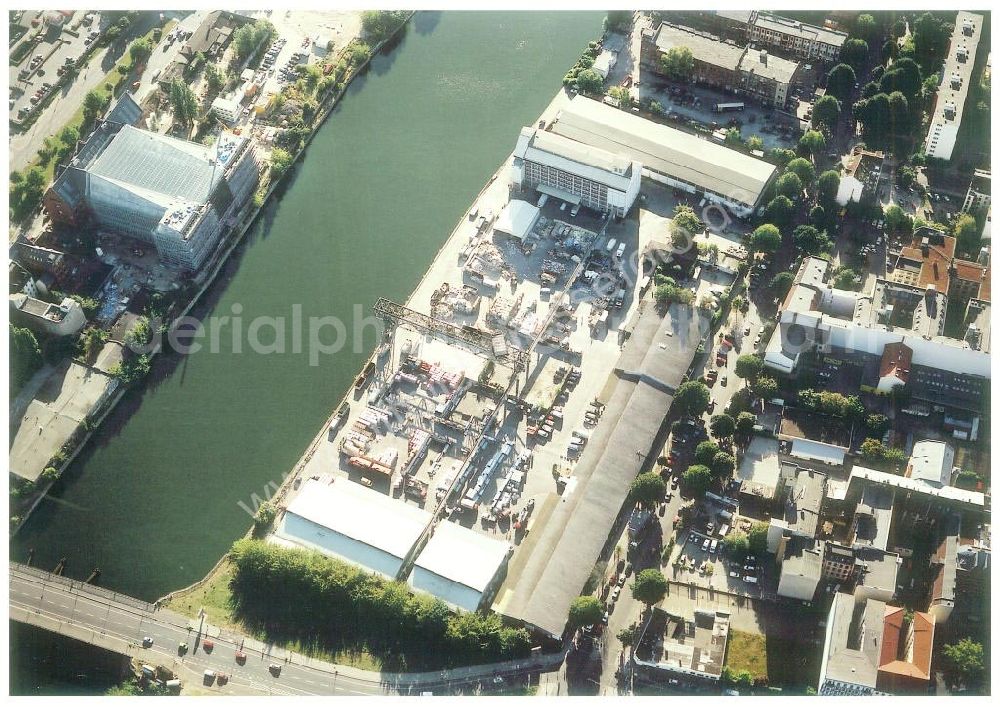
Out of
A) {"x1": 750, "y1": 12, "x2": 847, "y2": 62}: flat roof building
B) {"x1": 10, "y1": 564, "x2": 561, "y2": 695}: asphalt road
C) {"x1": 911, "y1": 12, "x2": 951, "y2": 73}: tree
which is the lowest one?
{"x1": 10, "y1": 564, "x2": 561, "y2": 695}: asphalt road

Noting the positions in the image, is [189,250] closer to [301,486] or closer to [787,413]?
[301,486]

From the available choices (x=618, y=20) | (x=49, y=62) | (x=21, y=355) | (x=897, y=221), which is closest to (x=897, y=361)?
(x=897, y=221)

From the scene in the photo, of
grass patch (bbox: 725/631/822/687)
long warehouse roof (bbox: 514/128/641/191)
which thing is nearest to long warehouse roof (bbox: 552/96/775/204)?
long warehouse roof (bbox: 514/128/641/191)

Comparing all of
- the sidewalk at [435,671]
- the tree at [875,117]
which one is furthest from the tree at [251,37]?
the sidewalk at [435,671]

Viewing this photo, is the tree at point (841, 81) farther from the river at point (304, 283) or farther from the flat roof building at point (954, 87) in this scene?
the river at point (304, 283)

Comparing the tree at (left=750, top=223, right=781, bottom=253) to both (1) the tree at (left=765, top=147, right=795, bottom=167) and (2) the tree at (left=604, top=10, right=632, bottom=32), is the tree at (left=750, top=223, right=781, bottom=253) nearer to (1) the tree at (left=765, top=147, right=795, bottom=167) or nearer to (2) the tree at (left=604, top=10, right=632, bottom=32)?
(1) the tree at (left=765, top=147, right=795, bottom=167)
